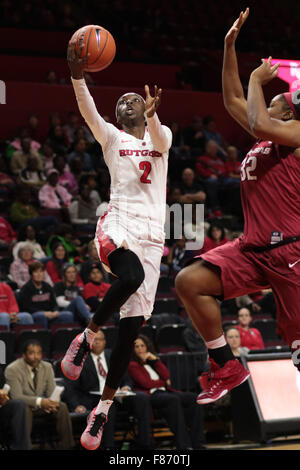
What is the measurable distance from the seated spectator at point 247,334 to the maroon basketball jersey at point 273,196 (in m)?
5.37

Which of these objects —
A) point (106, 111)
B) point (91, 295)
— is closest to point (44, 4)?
point (106, 111)

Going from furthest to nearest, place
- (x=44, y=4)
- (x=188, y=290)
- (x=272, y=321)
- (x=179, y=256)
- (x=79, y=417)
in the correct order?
(x=44, y=4)
(x=179, y=256)
(x=272, y=321)
(x=79, y=417)
(x=188, y=290)

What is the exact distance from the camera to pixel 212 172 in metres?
13.5

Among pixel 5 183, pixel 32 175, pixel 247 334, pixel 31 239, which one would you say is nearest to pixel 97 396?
pixel 247 334

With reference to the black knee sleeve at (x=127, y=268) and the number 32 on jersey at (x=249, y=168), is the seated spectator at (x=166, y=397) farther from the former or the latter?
the number 32 on jersey at (x=249, y=168)

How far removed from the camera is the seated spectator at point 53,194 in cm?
1177

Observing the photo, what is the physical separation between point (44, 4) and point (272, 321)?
28.6 feet

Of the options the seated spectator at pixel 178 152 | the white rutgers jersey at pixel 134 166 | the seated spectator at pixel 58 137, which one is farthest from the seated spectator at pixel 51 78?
the white rutgers jersey at pixel 134 166

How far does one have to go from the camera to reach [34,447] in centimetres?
861

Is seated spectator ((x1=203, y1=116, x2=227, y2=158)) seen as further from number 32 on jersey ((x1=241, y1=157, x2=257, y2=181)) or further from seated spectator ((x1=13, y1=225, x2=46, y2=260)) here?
number 32 on jersey ((x1=241, y1=157, x2=257, y2=181))

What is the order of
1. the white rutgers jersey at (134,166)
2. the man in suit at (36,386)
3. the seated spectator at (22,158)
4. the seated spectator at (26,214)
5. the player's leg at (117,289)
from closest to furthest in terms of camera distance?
1. the player's leg at (117,289)
2. the white rutgers jersey at (134,166)
3. the man in suit at (36,386)
4. the seated spectator at (26,214)
5. the seated spectator at (22,158)

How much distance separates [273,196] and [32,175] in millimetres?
7916
